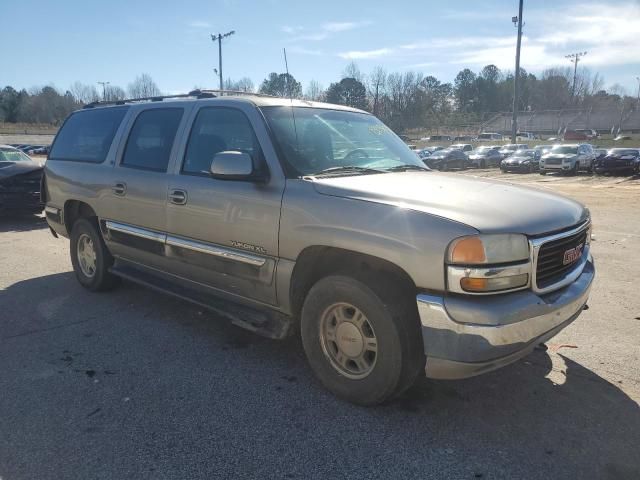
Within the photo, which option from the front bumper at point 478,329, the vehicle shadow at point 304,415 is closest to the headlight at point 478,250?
the front bumper at point 478,329

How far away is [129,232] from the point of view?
4844 mm

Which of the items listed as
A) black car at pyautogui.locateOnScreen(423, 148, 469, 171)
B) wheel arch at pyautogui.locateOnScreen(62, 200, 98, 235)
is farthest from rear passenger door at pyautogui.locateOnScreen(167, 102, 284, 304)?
black car at pyautogui.locateOnScreen(423, 148, 469, 171)

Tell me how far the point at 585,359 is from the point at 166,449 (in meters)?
3.12

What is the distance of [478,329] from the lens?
2.64 metres

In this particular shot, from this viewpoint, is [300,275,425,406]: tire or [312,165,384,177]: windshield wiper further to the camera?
[312,165,384,177]: windshield wiper

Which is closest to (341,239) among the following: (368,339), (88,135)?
(368,339)

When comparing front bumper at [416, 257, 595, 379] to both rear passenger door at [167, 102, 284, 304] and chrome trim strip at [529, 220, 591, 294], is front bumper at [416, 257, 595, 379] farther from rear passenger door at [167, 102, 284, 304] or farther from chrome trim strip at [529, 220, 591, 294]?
rear passenger door at [167, 102, 284, 304]

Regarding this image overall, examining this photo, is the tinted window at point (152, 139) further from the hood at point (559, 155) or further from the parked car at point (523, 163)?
the parked car at point (523, 163)

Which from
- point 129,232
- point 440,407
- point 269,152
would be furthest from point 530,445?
point 129,232

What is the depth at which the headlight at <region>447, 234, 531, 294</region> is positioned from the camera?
267cm

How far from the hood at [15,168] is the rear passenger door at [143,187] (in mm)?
7096

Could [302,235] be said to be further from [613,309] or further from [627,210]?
[627,210]

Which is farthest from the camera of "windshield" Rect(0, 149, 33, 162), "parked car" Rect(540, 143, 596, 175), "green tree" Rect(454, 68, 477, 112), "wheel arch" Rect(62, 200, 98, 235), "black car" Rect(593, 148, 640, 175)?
"green tree" Rect(454, 68, 477, 112)

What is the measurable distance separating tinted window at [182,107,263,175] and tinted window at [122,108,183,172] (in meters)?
0.29
